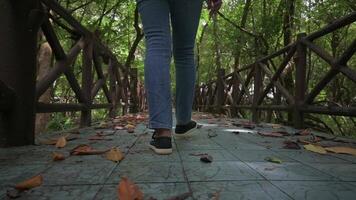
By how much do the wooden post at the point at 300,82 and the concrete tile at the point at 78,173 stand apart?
120 inches

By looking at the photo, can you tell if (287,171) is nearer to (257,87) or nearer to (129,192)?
(129,192)

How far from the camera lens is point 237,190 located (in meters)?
1.44


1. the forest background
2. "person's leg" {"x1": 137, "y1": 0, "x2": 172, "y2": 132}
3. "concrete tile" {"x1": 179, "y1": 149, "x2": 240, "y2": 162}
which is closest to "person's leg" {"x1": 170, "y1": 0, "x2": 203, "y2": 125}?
"person's leg" {"x1": 137, "y1": 0, "x2": 172, "y2": 132}

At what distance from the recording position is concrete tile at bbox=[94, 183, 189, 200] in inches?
53.6

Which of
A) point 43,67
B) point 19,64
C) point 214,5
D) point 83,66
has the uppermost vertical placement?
point 214,5

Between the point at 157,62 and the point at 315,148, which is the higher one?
the point at 157,62

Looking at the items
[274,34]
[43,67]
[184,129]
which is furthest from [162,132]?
[274,34]

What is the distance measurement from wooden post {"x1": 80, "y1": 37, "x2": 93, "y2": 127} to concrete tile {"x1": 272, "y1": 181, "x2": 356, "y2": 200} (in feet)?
10.9

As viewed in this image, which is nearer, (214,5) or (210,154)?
(210,154)

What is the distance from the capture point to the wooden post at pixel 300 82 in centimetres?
445

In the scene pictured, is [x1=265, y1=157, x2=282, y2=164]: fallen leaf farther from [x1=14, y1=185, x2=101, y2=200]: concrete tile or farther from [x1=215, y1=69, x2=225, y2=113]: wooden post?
[x1=215, y1=69, x2=225, y2=113]: wooden post

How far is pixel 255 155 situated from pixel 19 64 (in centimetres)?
160

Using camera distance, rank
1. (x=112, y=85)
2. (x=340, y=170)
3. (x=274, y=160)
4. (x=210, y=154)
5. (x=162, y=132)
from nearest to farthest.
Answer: (x=340, y=170), (x=274, y=160), (x=210, y=154), (x=162, y=132), (x=112, y=85)

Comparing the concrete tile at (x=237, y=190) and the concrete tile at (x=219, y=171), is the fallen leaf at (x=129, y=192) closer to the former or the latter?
the concrete tile at (x=237, y=190)
